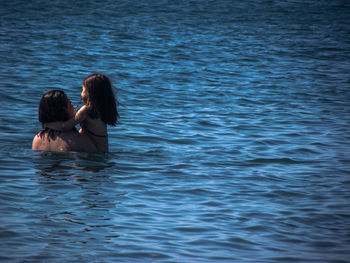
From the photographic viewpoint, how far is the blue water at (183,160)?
5.93 metres

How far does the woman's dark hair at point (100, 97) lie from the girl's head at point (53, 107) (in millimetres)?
384

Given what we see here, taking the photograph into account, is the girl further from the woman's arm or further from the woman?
the woman

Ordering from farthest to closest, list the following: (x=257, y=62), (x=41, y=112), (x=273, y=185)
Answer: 1. (x=257, y=62)
2. (x=41, y=112)
3. (x=273, y=185)

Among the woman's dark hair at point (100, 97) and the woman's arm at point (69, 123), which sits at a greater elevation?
the woman's dark hair at point (100, 97)

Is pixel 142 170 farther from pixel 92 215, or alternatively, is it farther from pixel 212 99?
pixel 212 99

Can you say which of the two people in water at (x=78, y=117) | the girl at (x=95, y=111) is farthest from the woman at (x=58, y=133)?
the girl at (x=95, y=111)

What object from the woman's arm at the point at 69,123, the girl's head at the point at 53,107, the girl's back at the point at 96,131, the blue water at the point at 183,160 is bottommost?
the blue water at the point at 183,160

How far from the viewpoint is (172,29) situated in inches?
1229

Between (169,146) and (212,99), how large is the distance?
545 centimetres

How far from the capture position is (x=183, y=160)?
938 centimetres

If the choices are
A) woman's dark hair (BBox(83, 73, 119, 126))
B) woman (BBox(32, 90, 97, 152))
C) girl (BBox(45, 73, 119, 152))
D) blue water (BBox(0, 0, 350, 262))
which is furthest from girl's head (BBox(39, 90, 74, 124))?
blue water (BBox(0, 0, 350, 262))

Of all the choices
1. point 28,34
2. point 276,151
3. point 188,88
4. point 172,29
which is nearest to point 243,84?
point 188,88

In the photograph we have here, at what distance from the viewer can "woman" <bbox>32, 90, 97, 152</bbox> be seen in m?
8.80

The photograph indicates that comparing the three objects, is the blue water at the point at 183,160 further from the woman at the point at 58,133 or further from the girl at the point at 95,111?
the girl at the point at 95,111
